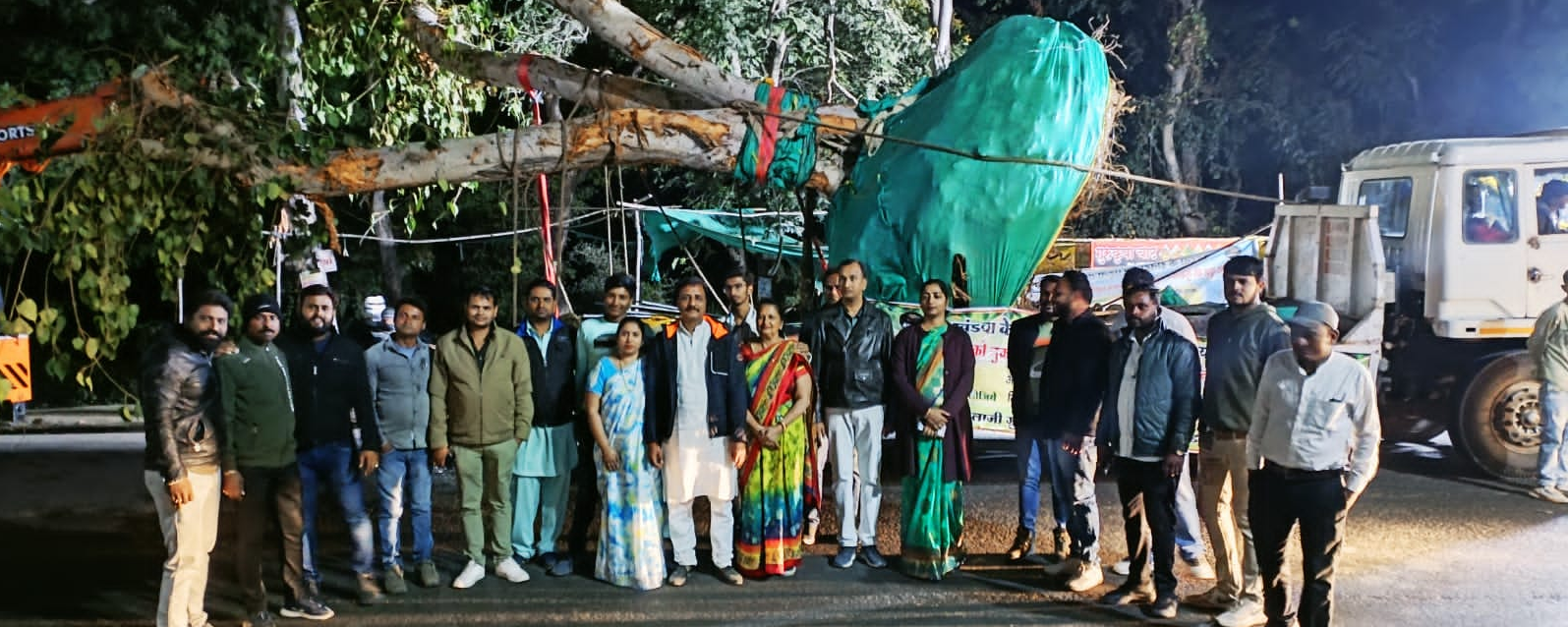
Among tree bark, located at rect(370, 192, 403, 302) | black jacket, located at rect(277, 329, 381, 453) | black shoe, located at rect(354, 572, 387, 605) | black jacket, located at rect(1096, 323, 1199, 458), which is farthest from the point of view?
tree bark, located at rect(370, 192, 403, 302)

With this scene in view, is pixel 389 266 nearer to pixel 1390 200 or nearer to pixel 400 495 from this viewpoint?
pixel 400 495

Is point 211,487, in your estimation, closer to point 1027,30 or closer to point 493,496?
point 493,496

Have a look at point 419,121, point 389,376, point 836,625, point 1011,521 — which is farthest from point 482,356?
point 419,121

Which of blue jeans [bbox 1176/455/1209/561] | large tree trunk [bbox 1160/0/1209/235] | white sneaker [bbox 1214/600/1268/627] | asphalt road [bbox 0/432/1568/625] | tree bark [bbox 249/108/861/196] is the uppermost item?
large tree trunk [bbox 1160/0/1209/235]

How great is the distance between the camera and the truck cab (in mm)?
9008

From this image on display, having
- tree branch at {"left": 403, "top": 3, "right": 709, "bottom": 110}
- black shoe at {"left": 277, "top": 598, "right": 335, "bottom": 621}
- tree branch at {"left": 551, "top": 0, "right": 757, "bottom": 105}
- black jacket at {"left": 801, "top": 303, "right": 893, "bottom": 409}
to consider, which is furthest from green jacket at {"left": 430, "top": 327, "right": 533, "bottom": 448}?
tree branch at {"left": 551, "top": 0, "right": 757, "bottom": 105}

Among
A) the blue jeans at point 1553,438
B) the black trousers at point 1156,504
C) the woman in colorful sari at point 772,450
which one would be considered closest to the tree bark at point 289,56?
the woman in colorful sari at point 772,450

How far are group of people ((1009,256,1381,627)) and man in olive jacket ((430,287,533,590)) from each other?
2.73m

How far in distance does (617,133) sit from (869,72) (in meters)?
8.54

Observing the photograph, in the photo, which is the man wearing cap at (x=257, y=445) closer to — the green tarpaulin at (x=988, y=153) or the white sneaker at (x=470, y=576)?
the white sneaker at (x=470, y=576)

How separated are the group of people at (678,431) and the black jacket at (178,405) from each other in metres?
0.01

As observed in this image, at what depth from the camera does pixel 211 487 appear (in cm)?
538

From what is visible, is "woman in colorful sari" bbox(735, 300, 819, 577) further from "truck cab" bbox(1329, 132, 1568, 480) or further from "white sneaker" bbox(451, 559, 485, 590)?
"truck cab" bbox(1329, 132, 1568, 480)

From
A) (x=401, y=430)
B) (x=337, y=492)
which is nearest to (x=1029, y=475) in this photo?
(x=401, y=430)
